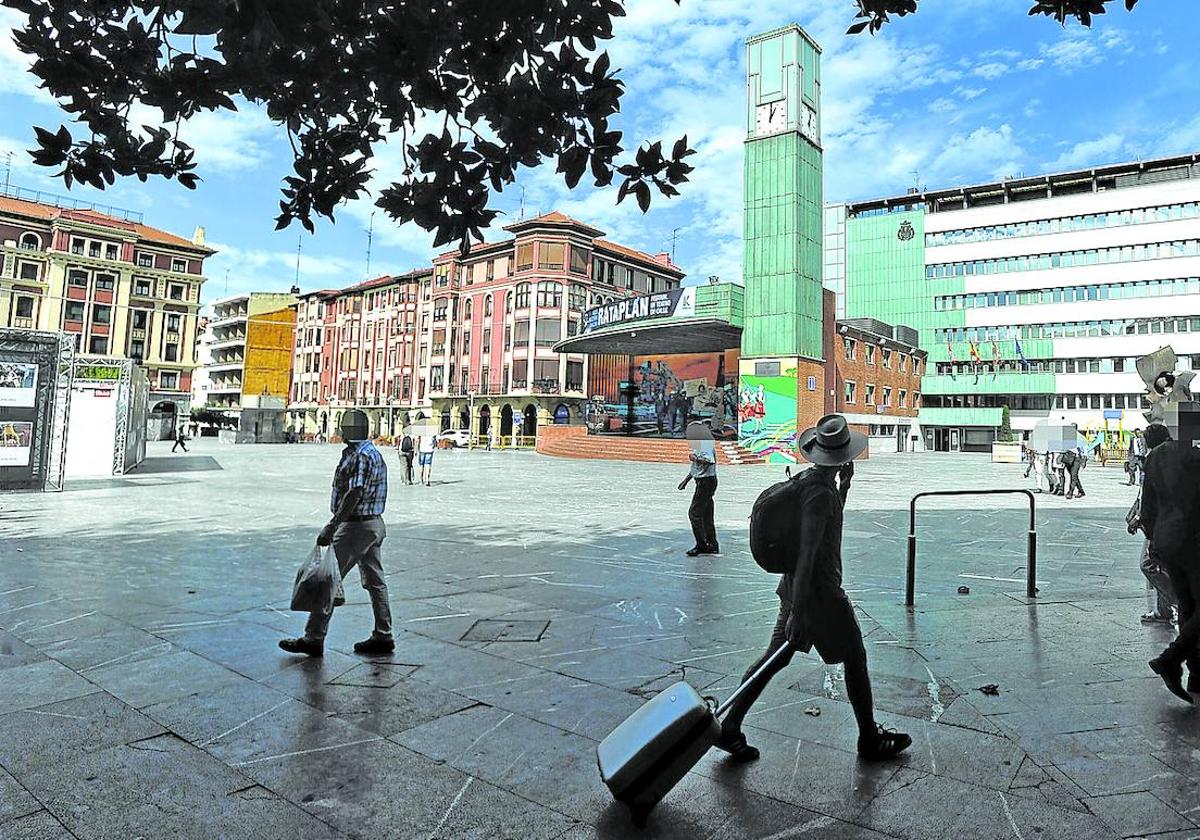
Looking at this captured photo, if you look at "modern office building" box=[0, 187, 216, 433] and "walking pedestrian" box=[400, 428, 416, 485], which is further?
"modern office building" box=[0, 187, 216, 433]

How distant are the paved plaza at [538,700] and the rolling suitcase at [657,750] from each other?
6.2 inches

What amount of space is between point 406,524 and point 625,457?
996 inches

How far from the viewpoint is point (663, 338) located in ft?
130

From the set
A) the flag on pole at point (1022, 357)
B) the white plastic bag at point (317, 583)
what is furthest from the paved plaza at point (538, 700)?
the flag on pole at point (1022, 357)

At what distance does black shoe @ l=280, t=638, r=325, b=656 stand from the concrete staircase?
26714mm

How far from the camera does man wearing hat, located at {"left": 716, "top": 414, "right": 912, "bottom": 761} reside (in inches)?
128

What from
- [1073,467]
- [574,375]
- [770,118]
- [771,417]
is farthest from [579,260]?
[1073,467]

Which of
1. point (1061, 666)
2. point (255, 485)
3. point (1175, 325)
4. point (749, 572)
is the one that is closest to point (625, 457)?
point (255, 485)

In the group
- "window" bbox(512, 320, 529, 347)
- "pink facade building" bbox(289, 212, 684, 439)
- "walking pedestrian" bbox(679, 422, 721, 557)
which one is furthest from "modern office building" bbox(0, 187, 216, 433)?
"walking pedestrian" bbox(679, 422, 721, 557)

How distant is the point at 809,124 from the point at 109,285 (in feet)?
189

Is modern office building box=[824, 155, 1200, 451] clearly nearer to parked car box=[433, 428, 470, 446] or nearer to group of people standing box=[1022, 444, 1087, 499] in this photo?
parked car box=[433, 428, 470, 446]

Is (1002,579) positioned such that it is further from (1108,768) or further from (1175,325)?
(1175,325)

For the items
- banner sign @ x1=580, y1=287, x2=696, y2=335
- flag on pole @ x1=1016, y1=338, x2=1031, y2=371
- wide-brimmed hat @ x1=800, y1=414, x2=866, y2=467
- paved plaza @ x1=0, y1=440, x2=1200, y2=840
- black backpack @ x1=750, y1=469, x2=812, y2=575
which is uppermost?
flag on pole @ x1=1016, y1=338, x2=1031, y2=371

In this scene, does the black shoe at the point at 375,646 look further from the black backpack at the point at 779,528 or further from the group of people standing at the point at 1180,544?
the group of people standing at the point at 1180,544
